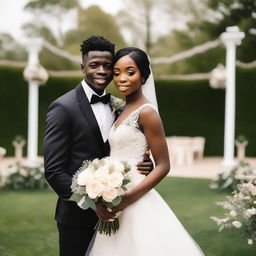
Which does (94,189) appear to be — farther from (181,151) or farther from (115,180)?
(181,151)

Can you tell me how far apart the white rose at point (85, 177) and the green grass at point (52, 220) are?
2.41 meters

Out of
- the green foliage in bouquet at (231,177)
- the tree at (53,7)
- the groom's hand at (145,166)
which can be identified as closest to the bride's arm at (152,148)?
the groom's hand at (145,166)

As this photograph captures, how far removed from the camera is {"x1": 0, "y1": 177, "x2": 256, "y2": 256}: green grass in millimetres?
4512

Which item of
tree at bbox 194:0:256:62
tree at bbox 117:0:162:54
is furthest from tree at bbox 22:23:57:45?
tree at bbox 194:0:256:62

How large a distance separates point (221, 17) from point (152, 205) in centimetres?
1741

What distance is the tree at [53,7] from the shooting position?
2027 cm

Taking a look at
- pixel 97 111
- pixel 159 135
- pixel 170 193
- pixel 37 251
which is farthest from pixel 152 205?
pixel 170 193

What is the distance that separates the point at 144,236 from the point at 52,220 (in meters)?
3.48

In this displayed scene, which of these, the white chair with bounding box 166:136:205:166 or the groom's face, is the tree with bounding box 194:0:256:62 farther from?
the groom's face

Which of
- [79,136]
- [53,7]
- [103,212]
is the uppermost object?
[53,7]

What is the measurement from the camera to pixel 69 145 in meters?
2.36

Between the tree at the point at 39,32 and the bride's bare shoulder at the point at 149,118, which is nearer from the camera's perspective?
the bride's bare shoulder at the point at 149,118

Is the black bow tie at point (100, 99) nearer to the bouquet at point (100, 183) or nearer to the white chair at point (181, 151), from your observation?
the bouquet at point (100, 183)

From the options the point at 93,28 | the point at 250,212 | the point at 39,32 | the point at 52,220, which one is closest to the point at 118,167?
the point at 250,212
